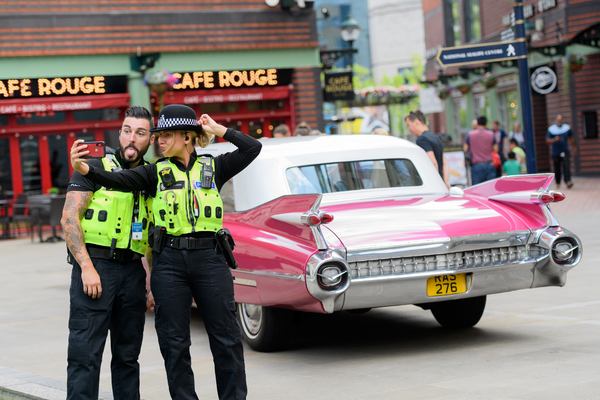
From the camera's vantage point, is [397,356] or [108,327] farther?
[397,356]

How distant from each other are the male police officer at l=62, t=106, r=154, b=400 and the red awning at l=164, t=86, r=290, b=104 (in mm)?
14870

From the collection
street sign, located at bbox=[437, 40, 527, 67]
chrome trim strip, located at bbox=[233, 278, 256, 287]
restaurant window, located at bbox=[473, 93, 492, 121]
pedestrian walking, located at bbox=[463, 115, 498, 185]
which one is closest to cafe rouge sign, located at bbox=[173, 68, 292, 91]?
pedestrian walking, located at bbox=[463, 115, 498, 185]

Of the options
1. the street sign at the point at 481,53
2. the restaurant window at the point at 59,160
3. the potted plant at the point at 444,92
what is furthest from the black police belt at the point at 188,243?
the potted plant at the point at 444,92

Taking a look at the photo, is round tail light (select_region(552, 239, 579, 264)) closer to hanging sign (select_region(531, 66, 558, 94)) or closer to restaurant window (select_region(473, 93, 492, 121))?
hanging sign (select_region(531, 66, 558, 94))

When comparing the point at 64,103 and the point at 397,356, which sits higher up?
the point at 64,103

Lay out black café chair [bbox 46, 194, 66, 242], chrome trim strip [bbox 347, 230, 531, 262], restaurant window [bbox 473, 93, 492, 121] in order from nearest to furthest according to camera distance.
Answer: chrome trim strip [bbox 347, 230, 531, 262], black café chair [bbox 46, 194, 66, 242], restaurant window [bbox 473, 93, 492, 121]

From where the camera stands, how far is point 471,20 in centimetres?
3406

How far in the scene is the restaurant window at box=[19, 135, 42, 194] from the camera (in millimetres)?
18828

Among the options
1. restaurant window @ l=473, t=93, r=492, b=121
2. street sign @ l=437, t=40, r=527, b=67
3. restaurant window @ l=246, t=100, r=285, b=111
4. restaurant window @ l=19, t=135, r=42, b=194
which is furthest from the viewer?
restaurant window @ l=473, t=93, r=492, b=121

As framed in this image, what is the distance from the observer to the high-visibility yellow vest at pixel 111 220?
14.8 ft

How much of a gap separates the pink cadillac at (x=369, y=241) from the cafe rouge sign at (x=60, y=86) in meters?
12.3

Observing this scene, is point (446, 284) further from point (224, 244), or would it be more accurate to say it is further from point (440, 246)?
point (224, 244)

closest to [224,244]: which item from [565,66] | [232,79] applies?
[232,79]

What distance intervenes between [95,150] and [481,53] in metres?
8.54
